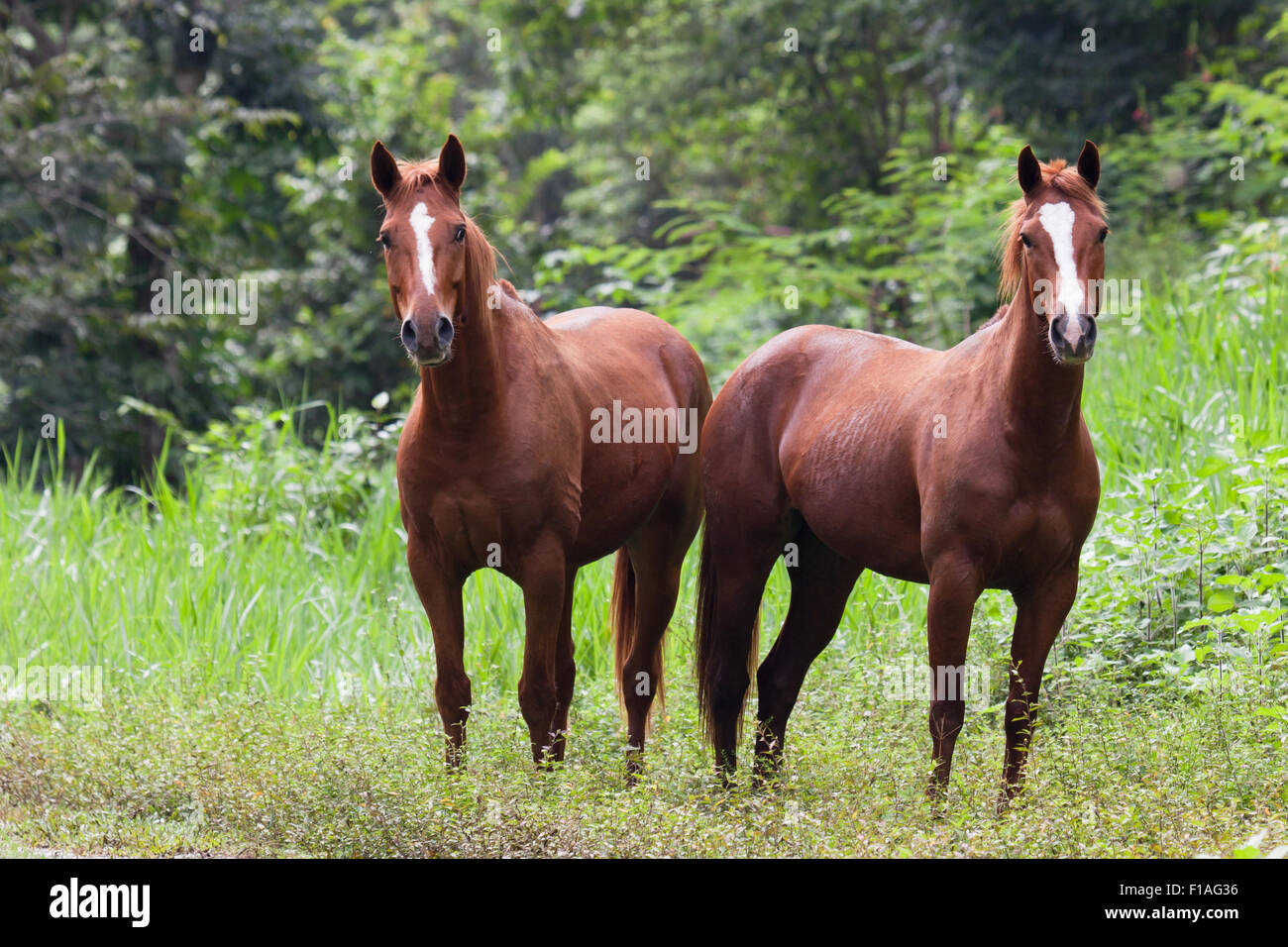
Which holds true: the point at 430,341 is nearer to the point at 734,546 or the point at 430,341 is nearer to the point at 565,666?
the point at 734,546

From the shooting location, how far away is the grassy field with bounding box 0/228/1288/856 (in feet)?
13.4

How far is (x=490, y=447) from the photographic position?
15.1ft

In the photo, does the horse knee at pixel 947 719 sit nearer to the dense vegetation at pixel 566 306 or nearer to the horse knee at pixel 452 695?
the dense vegetation at pixel 566 306

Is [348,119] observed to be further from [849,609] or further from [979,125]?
[849,609]

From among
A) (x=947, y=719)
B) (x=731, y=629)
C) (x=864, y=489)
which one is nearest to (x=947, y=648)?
(x=947, y=719)

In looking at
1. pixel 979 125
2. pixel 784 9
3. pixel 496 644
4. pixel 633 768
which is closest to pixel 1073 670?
pixel 633 768

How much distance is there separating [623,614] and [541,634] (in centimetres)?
116

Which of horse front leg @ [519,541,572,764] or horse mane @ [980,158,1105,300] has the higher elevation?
horse mane @ [980,158,1105,300]

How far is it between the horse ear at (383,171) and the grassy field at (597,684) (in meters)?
1.96

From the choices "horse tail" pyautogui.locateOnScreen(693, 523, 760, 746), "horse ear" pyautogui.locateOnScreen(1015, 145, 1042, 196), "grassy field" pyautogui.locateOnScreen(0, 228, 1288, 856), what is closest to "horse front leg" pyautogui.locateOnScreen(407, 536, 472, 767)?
"grassy field" pyautogui.locateOnScreen(0, 228, 1288, 856)

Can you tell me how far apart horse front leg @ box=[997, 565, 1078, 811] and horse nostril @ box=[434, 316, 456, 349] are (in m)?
2.08

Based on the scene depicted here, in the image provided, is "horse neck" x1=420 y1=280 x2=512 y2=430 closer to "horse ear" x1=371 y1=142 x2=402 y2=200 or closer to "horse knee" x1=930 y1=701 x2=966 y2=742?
"horse ear" x1=371 y1=142 x2=402 y2=200

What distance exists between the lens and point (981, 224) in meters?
10.9
